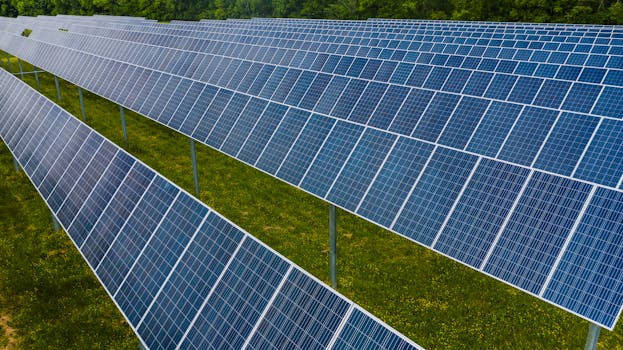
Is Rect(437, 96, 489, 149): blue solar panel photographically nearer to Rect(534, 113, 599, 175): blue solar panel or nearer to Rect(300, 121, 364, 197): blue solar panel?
Rect(534, 113, 599, 175): blue solar panel

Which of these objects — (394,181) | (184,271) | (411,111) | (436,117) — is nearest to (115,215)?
(184,271)

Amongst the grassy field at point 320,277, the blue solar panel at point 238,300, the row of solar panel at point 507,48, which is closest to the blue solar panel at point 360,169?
the grassy field at point 320,277

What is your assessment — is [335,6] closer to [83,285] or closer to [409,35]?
[409,35]

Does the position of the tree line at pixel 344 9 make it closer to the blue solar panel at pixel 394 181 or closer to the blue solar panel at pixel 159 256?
the blue solar panel at pixel 394 181

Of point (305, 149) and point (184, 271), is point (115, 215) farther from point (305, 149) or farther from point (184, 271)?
point (305, 149)

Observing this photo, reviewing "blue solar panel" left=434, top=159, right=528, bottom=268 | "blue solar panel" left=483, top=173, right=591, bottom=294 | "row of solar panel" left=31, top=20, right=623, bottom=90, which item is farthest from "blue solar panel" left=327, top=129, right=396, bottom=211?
"row of solar panel" left=31, top=20, right=623, bottom=90

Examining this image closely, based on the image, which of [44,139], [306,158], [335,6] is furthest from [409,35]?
[335,6]
